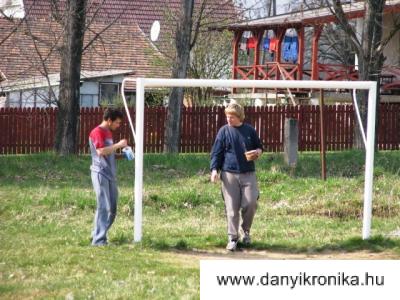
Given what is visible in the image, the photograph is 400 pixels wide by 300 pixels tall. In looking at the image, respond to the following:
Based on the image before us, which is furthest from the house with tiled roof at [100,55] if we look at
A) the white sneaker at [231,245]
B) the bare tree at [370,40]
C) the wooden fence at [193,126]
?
the white sneaker at [231,245]

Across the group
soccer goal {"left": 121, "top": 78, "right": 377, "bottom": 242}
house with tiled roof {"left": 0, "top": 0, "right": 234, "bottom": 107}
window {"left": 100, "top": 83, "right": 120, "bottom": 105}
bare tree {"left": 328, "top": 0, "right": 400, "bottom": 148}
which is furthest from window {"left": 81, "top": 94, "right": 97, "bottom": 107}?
soccer goal {"left": 121, "top": 78, "right": 377, "bottom": 242}

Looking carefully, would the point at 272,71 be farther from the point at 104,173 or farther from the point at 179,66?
the point at 104,173

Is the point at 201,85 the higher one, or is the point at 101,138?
the point at 201,85

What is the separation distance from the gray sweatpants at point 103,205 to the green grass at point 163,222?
177 millimetres

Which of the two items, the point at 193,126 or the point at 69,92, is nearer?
the point at 69,92

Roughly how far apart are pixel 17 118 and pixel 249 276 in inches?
787

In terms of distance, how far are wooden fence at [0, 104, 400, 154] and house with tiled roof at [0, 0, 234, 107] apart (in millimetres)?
6303

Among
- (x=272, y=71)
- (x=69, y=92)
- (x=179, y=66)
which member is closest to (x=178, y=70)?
(x=179, y=66)

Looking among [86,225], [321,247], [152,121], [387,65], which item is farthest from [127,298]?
[387,65]

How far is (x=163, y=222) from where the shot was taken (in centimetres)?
1461

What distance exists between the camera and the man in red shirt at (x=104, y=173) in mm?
11383

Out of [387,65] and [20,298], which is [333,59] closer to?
[387,65]

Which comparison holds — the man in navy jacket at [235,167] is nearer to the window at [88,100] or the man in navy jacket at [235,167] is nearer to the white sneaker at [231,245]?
the white sneaker at [231,245]

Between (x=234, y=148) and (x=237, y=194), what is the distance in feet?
1.80
